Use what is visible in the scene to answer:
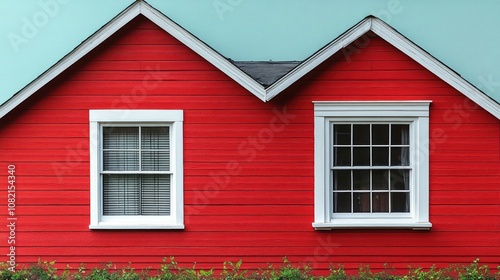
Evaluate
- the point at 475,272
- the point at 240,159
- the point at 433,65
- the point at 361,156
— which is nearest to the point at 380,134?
the point at 361,156

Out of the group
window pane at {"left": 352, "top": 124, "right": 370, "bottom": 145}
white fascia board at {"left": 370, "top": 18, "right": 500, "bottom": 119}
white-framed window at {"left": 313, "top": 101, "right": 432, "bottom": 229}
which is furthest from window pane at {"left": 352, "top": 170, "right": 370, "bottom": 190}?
white fascia board at {"left": 370, "top": 18, "right": 500, "bottom": 119}

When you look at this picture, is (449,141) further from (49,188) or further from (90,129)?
(49,188)

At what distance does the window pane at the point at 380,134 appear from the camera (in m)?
10.7

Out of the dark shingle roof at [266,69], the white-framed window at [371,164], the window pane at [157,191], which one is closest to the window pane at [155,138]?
the window pane at [157,191]

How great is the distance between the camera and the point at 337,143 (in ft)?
35.0

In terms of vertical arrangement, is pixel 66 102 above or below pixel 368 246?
above

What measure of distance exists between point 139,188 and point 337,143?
3.50 metres

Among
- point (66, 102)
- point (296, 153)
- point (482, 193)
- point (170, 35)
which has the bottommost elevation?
point (482, 193)

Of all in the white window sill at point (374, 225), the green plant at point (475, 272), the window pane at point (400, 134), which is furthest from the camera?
the window pane at point (400, 134)

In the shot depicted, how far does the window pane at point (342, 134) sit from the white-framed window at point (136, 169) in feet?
8.73

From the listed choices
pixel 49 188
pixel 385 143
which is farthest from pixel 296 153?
pixel 49 188

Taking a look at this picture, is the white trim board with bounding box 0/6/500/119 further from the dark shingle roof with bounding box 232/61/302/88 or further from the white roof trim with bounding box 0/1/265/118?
the dark shingle roof with bounding box 232/61/302/88

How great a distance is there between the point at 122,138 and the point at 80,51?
1.62m

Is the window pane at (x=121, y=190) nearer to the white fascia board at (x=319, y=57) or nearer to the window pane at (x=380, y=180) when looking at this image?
the white fascia board at (x=319, y=57)
